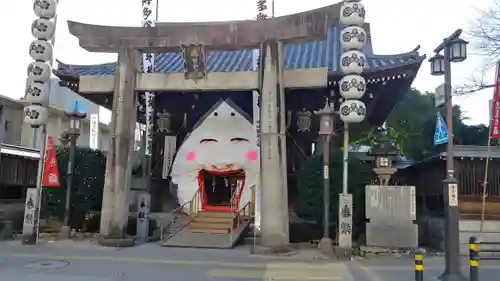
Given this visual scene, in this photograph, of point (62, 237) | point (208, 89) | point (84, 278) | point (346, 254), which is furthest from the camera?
point (62, 237)

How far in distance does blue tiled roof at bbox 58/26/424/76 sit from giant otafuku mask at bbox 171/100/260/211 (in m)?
3.20

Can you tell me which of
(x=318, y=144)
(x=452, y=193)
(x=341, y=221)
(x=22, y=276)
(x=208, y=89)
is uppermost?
(x=208, y=89)

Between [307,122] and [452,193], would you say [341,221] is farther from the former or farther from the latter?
[307,122]

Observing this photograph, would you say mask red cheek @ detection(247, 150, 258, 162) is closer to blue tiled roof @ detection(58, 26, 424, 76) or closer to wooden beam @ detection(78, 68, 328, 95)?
wooden beam @ detection(78, 68, 328, 95)

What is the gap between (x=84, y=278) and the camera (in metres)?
9.22

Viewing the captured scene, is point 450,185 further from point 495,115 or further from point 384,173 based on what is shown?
point 384,173

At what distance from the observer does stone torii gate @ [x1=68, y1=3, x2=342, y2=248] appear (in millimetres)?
13398

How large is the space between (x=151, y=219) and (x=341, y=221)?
8.14m

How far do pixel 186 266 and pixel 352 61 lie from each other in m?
8.05

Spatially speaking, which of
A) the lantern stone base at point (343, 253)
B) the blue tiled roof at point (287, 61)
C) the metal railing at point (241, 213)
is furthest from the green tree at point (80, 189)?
the lantern stone base at point (343, 253)

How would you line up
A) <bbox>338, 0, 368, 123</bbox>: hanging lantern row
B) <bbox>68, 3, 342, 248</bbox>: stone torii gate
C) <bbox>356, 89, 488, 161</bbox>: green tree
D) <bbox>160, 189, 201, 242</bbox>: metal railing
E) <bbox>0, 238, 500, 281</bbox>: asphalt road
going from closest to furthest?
1. <bbox>0, 238, 500, 281</bbox>: asphalt road
2. <bbox>68, 3, 342, 248</bbox>: stone torii gate
3. <bbox>338, 0, 368, 123</bbox>: hanging lantern row
4. <bbox>160, 189, 201, 242</bbox>: metal railing
5. <bbox>356, 89, 488, 161</bbox>: green tree

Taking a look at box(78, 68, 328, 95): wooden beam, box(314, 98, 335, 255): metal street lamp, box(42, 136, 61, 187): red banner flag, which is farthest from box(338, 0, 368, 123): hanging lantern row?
box(42, 136, 61, 187): red banner flag

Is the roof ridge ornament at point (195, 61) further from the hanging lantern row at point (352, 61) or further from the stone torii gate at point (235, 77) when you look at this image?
the hanging lantern row at point (352, 61)

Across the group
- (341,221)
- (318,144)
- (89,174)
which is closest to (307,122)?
(318,144)
